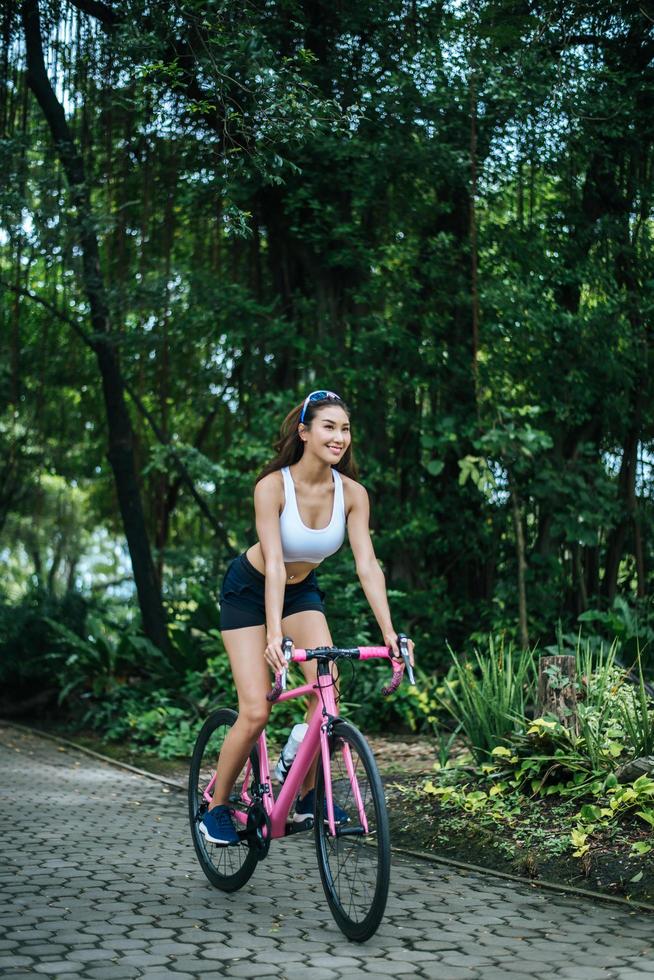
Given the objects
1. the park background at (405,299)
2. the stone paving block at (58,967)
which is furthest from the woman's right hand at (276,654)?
the park background at (405,299)

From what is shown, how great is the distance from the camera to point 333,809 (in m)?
4.39

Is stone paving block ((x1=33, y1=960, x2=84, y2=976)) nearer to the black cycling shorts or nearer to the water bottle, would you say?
the water bottle

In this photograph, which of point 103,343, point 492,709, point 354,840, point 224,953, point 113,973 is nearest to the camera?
point 113,973

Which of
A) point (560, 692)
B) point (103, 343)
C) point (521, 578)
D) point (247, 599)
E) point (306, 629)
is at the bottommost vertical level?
point (560, 692)

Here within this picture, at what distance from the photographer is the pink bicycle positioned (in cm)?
415

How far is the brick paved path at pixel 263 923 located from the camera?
13.0 ft

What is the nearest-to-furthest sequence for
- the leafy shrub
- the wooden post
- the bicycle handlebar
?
the bicycle handlebar → the wooden post → the leafy shrub

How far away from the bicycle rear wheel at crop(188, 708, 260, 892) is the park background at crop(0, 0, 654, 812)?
3.84 m

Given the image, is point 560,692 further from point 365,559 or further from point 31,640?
point 31,640

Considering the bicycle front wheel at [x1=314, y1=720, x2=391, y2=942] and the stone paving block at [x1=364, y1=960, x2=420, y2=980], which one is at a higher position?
the bicycle front wheel at [x1=314, y1=720, x2=391, y2=942]

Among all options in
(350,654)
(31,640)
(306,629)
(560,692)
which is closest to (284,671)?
(350,654)

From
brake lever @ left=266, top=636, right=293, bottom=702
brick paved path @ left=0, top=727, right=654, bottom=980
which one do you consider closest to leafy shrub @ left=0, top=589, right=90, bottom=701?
brick paved path @ left=0, top=727, right=654, bottom=980

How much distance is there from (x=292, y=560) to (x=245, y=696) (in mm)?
610

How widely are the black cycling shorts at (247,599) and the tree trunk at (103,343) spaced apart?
645 cm
